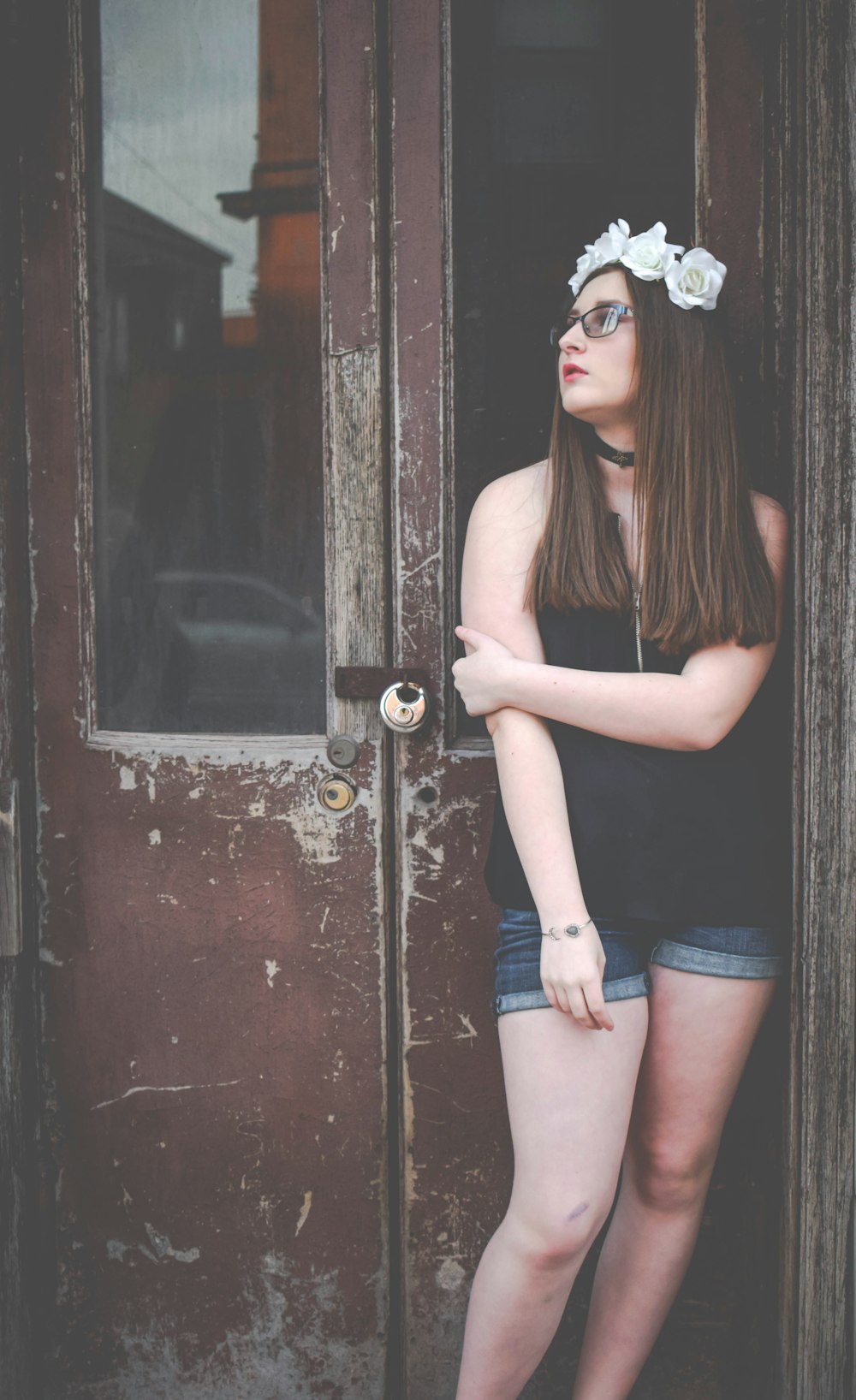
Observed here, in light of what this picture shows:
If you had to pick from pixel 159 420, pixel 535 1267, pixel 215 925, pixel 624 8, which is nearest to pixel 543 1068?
→ pixel 535 1267

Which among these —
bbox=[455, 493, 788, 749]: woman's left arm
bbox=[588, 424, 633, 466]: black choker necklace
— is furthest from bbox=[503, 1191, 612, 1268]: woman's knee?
bbox=[588, 424, 633, 466]: black choker necklace

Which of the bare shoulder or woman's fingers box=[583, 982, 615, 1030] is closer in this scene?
woman's fingers box=[583, 982, 615, 1030]

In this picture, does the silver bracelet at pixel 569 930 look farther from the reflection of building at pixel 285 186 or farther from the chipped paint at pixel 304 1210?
the reflection of building at pixel 285 186

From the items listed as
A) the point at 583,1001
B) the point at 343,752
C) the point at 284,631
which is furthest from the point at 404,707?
the point at 583,1001

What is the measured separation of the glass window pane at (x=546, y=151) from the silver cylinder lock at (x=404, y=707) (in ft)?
1.58

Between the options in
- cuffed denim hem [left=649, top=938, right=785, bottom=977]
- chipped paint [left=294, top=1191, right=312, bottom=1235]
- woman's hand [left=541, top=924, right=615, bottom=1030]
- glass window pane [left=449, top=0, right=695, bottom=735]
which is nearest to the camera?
woman's hand [left=541, top=924, right=615, bottom=1030]

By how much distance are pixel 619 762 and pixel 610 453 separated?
1.49ft

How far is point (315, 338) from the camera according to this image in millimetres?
1890

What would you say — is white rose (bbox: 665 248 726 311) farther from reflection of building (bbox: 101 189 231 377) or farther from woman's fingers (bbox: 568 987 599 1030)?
woman's fingers (bbox: 568 987 599 1030)

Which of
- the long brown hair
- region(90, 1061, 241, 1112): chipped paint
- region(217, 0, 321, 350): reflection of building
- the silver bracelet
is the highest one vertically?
region(217, 0, 321, 350): reflection of building

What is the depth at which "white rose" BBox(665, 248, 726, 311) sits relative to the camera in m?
1.50

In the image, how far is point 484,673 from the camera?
1.52 metres

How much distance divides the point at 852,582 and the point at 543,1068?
78 cm

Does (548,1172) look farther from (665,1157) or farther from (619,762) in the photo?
(619,762)
